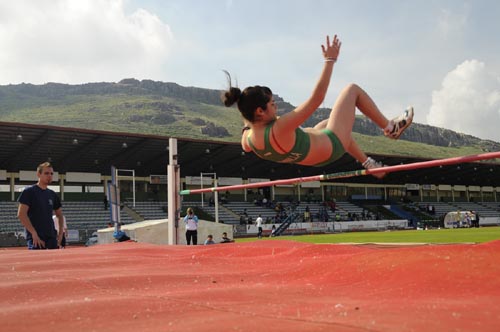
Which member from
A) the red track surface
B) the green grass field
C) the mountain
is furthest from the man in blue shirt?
the mountain

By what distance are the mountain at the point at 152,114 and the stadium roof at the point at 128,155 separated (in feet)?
198

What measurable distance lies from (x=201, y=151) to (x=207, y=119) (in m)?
92.7

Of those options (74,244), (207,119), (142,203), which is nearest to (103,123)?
(207,119)

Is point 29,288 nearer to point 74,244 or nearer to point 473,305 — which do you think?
point 473,305

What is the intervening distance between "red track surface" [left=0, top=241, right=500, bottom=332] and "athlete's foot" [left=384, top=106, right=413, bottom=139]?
103 cm

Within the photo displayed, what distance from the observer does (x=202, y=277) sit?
3.33 meters

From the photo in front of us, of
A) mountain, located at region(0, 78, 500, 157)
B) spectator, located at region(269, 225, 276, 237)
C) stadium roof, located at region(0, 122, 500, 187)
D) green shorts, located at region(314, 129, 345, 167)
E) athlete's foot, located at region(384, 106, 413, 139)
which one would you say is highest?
mountain, located at region(0, 78, 500, 157)

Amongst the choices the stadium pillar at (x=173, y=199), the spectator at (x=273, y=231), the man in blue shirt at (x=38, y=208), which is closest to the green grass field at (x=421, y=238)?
the stadium pillar at (x=173, y=199)

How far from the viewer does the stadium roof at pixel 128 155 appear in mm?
27633

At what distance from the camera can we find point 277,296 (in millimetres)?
2395

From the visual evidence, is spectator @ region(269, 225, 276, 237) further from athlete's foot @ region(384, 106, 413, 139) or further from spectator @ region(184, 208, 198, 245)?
athlete's foot @ region(384, 106, 413, 139)

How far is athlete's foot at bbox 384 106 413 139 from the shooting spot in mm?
4105

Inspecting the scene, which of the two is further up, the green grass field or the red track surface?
the red track surface

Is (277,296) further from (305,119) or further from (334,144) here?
(334,144)
